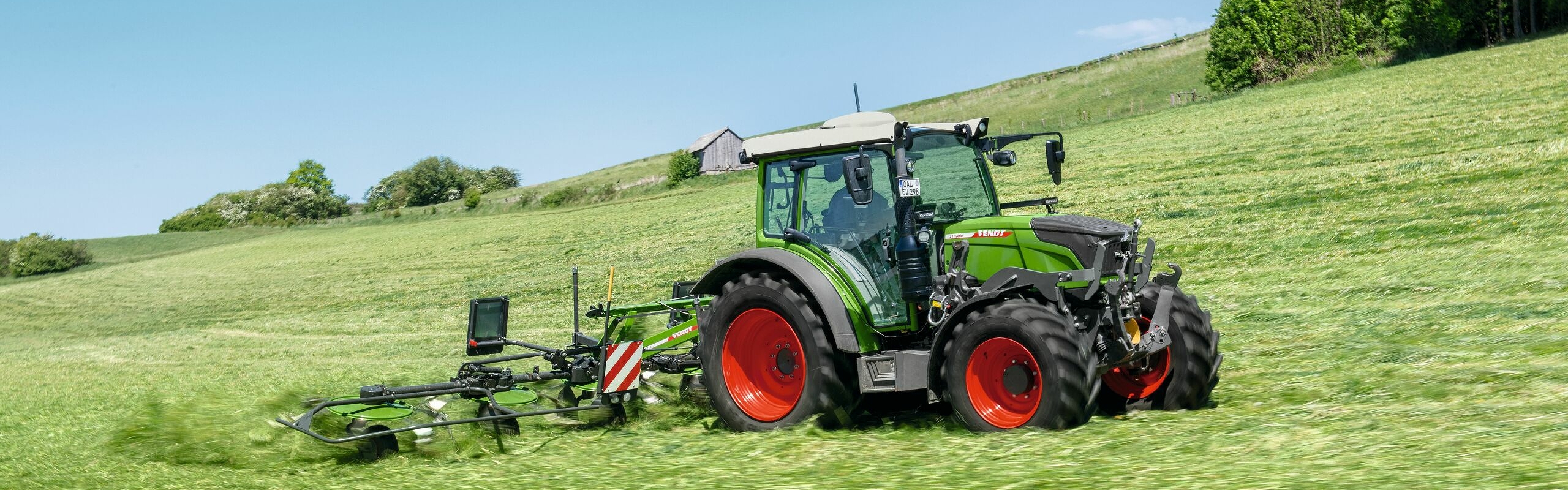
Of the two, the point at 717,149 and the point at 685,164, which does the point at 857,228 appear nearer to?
the point at 685,164

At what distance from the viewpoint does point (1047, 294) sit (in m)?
6.44

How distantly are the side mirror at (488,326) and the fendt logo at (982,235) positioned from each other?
393 centimetres

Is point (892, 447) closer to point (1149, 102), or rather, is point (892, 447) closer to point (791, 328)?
point (791, 328)

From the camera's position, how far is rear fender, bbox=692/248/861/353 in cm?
705

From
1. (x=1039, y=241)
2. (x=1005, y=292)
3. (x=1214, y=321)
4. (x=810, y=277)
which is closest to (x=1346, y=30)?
(x=1214, y=321)

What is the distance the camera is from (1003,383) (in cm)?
639

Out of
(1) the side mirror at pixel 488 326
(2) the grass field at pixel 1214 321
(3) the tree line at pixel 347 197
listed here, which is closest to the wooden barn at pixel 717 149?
(3) the tree line at pixel 347 197

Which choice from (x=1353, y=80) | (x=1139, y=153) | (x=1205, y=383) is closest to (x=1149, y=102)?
(x=1353, y=80)

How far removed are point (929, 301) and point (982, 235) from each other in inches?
19.9

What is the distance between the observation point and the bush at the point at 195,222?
74250 mm

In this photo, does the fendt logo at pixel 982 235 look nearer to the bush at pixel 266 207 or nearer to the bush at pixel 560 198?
the bush at pixel 560 198

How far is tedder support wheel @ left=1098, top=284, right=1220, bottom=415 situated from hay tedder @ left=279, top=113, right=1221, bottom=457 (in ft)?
0.04

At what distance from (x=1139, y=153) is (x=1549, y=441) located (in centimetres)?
2321

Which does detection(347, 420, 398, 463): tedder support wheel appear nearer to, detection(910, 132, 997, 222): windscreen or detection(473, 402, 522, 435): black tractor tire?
detection(473, 402, 522, 435): black tractor tire
